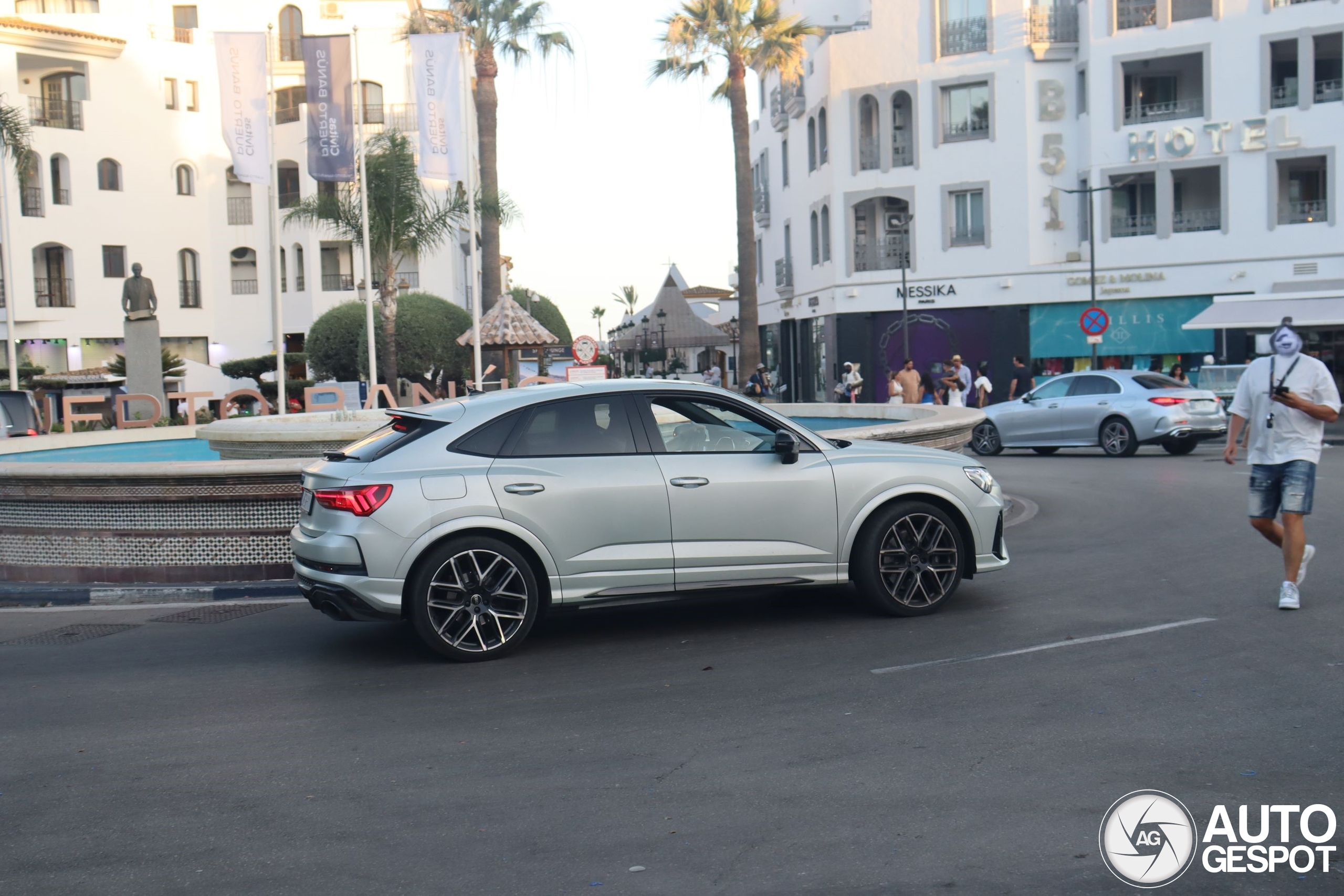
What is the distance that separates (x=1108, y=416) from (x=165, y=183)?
41610 mm

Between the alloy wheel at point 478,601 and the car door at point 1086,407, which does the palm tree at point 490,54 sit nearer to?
the car door at point 1086,407

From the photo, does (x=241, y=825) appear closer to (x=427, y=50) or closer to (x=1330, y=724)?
(x=1330, y=724)

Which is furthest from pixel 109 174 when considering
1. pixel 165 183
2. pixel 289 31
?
pixel 289 31

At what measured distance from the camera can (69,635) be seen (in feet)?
29.4

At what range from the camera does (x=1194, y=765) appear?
511 cm

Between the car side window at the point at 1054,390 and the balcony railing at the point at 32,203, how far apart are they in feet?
130

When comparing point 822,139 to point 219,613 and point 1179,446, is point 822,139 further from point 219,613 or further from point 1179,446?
point 219,613

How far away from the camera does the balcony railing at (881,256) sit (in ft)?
140

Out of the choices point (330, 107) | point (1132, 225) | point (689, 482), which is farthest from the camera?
point (1132, 225)

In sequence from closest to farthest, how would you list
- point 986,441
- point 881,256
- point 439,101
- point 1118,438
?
point 1118,438 < point 986,441 < point 439,101 < point 881,256

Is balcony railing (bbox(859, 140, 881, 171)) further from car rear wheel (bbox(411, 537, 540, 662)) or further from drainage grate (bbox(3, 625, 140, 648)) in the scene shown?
car rear wheel (bbox(411, 537, 540, 662))

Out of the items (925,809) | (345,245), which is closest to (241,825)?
(925,809)

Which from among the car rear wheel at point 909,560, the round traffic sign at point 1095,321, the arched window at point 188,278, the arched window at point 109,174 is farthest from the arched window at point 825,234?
the car rear wheel at point 909,560

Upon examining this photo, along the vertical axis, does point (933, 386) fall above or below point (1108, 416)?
above
